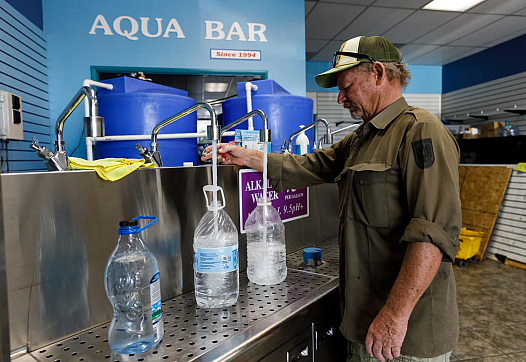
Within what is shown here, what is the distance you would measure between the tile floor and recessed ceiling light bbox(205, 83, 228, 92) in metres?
4.48

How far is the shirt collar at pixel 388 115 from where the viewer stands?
50.2 inches

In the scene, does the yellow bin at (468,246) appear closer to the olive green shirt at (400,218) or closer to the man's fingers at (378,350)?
the olive green shirt at (400,218)

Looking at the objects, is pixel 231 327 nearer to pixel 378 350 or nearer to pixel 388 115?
pixel 378 350

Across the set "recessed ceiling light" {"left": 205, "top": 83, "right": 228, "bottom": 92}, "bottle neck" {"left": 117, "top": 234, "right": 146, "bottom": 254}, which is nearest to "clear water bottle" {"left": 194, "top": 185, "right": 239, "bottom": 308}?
"bottle neck" {"left": 117, "top": 234, "right": 146, "bottom": 254}

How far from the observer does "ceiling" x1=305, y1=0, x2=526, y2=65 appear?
517cm

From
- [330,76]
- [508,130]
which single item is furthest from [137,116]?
[508,130]

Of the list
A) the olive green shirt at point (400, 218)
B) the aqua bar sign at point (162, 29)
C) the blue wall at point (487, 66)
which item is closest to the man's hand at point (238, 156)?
the olive green shirt at point (400, 218)

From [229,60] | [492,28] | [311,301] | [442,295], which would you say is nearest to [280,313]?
[311,301]

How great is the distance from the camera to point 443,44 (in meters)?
6.95

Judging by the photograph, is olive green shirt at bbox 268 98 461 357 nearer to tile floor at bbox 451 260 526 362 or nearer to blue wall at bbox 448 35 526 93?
tile floor at bbox 451 260 526 362

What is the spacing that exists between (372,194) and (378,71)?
0.47 metres

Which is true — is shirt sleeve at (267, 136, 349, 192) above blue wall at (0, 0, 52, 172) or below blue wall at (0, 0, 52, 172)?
below

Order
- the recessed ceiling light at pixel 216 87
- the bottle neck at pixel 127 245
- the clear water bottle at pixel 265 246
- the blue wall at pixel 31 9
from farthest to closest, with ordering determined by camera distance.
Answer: the recessed ceiling light at pixel 216 87, the blue wall at pixel 31 9, the clear water bottle at pixel 265 246, the bottle neck at pixel 127 245

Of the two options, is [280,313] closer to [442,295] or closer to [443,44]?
[442,295]
